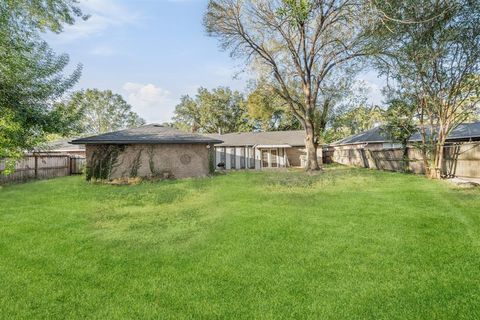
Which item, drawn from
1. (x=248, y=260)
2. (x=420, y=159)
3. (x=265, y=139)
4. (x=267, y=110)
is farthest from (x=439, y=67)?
(x=265, y=139)

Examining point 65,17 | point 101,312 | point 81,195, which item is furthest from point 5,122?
point 81,195

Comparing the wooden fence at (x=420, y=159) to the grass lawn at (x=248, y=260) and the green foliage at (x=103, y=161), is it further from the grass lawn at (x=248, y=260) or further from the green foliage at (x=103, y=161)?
the green foliage at (x=103, y=161)

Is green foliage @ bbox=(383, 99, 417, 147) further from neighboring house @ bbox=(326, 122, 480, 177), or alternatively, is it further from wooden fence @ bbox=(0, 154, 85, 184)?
wooden fence @ bbox=(0, 154, 85, 184)

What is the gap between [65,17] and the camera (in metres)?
8.80

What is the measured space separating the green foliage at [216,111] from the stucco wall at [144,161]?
31819 mm

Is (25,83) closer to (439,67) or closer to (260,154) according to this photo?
(439,67)

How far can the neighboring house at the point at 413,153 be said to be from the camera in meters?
16.4

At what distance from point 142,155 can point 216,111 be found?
33908 millimetres

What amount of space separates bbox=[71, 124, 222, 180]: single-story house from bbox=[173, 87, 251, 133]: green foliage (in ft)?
104

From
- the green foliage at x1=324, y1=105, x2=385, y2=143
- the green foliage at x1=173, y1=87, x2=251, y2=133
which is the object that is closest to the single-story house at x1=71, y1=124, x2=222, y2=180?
the green foliage at x1=324, y1=105, x2=385, y2=143

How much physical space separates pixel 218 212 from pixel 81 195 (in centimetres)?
754

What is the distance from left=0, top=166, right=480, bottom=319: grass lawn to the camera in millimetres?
4602

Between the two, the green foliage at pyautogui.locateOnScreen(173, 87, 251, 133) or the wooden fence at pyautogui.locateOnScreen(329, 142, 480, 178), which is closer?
the wooden fence at pyautogui.locateOnScreen(329, 142, 480, 178)

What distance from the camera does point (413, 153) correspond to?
21.6 metres
